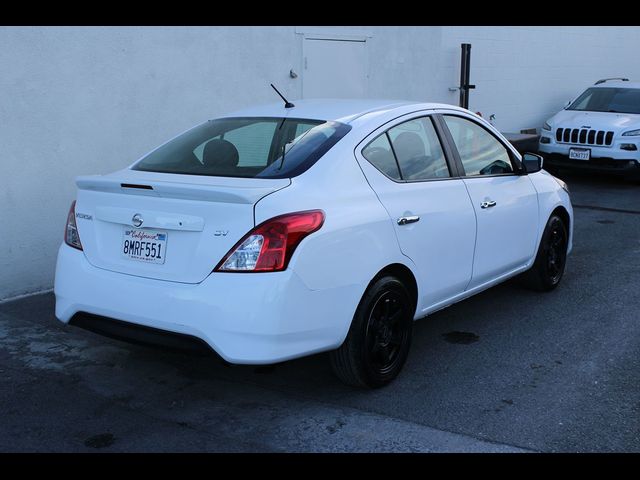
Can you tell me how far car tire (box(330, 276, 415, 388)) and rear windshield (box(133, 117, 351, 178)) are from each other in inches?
32.1

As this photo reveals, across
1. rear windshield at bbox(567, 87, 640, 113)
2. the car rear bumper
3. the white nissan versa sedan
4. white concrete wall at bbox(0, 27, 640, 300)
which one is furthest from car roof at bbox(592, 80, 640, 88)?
the car rear bumper

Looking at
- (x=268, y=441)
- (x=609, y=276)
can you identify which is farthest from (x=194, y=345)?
(x=609, y=276)

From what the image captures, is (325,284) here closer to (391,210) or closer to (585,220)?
(391,210)

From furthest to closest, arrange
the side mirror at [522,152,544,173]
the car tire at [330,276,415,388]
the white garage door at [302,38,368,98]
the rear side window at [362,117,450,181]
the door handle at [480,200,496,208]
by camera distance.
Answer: the white garage door at [302,38,368,98], the side mirror at [522,152,544,173], the door handle at [480,200,496,208], the rear side window at [362,117,450,181], the car tire at [330,276,415,388]

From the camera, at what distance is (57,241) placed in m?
6.61

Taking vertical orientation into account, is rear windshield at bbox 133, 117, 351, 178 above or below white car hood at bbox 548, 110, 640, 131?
above

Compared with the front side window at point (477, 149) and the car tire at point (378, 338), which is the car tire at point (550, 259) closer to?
the front side window at point (477, 149)

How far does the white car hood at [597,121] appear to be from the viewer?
38.5 ft

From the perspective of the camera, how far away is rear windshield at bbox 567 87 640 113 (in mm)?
12516

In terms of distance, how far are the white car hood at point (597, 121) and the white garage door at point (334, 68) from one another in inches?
150

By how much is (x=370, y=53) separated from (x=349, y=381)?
6.81 meters

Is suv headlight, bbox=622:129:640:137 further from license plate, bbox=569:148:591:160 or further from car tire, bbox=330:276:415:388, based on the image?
car tire, bbox=330:276:415:388

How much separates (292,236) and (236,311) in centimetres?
45

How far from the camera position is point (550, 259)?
6301 millimetres
